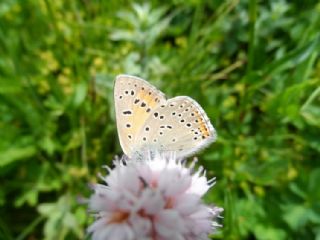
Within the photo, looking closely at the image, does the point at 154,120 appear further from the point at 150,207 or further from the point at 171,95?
the point at 171,95

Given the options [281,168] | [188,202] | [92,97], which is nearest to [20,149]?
[92,97]

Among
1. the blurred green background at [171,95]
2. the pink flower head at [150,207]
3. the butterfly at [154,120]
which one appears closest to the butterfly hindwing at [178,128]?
the butterfly at [154,120]

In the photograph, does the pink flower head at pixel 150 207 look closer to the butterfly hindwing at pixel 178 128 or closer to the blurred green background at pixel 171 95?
the butterfly hindwing at pixel 178 128

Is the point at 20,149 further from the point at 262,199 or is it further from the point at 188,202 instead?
the point at 188,202

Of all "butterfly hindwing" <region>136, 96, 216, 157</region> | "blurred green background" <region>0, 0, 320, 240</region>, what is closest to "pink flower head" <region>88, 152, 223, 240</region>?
"butterfly hindwing" <region>136, 96, 216, 157</region>

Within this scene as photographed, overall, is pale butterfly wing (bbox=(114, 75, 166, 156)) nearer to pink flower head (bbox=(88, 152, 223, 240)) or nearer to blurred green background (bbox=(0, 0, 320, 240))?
pink flower head (bbox=(88, 152, 223, 240))

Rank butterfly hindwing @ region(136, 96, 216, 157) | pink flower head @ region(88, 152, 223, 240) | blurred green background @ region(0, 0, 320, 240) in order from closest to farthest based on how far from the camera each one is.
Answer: pink flower head @ region(88, 152, 223, 240), butterfly hindwing @ region(136, 96, 216, 157), blurred green background @ region(0, 0, 320, 240)

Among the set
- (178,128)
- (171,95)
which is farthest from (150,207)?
(171,95)
